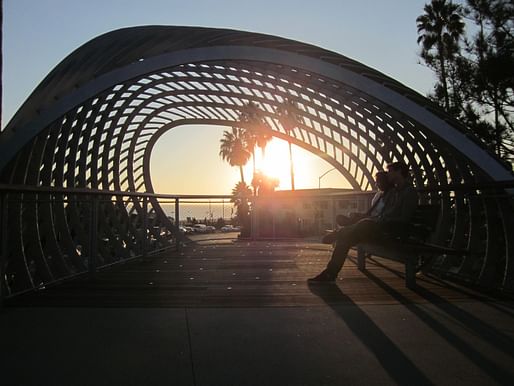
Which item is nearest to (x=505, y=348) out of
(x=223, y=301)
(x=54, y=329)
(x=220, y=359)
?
(x=220, y=359)

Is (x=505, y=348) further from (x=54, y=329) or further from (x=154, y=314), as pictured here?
(x=54, y=329)

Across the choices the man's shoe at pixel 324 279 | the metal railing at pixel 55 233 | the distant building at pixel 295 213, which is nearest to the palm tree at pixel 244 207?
the distant building at pixel 295 213

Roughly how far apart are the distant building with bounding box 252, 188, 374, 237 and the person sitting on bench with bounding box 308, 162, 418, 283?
6889mm

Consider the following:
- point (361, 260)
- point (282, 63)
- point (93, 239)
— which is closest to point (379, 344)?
point (361, 260)

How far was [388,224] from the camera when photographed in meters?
6.24

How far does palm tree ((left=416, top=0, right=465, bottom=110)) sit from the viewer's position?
17625mm

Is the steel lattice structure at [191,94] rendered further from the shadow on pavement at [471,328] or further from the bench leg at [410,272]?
the shadow on pavement at [471,328]

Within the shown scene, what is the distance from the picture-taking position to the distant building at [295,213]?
1442 centimetres

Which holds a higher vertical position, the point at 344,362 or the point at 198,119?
the point at 198,119

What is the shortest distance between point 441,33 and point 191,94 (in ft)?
45.2

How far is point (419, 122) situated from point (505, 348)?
7.22 m

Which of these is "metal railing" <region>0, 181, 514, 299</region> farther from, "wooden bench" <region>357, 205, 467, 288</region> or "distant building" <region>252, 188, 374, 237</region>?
"distant building" <region>252, 188, 374, 237</region>

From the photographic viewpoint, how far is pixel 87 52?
11719 millimetres

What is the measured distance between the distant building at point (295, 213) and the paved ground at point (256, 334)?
293 inches
